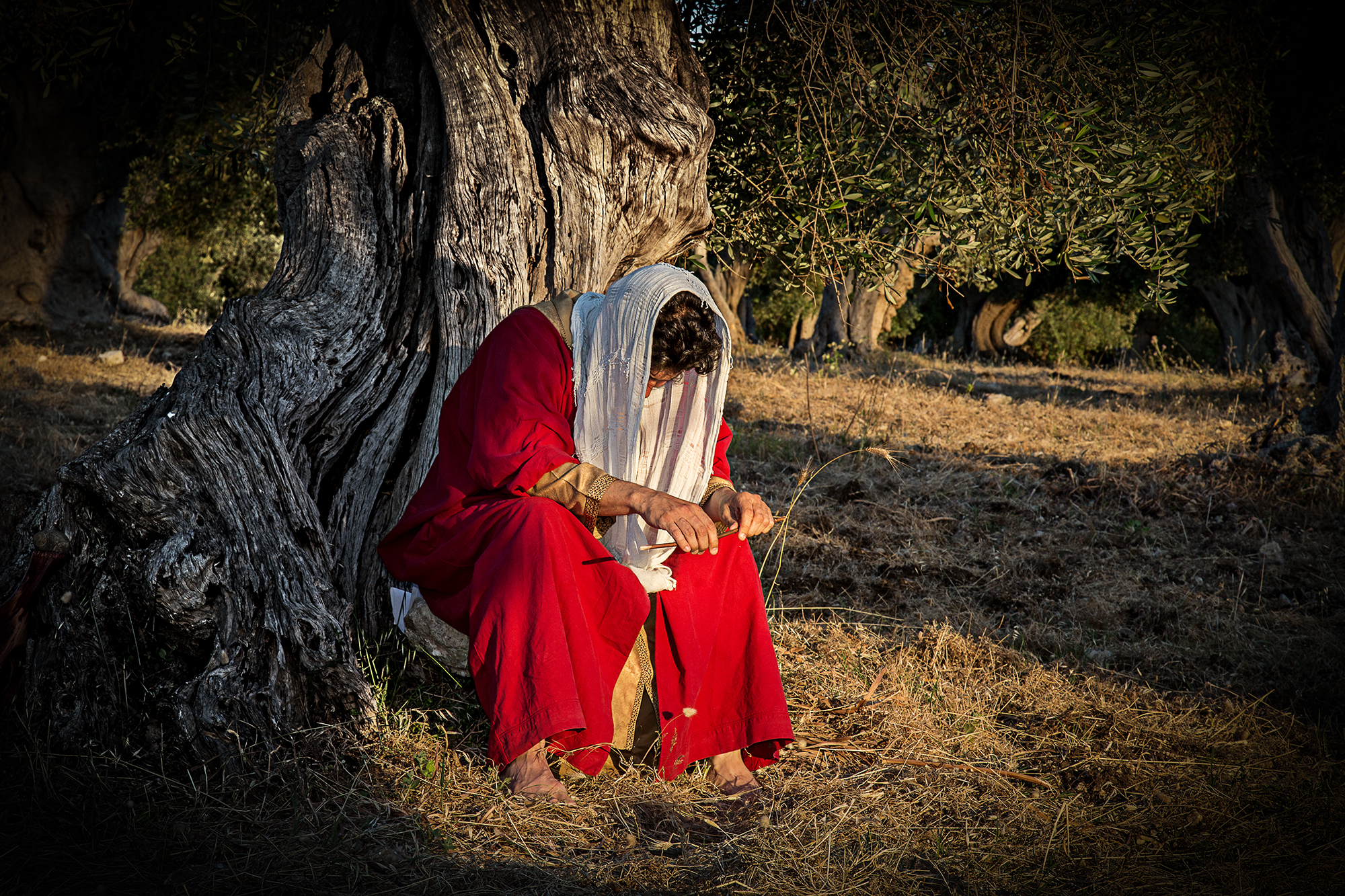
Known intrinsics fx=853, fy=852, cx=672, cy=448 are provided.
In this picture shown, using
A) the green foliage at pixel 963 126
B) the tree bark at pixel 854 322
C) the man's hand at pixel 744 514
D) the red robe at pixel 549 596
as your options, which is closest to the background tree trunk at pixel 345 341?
the red robe at pixel 549 596

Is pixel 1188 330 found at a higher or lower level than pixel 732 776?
higher

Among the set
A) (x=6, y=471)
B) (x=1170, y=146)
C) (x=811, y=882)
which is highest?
(x=1170, y=146)

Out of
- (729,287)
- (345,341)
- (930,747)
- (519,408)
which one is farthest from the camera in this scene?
(729,287)

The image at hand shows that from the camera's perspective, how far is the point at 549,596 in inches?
103

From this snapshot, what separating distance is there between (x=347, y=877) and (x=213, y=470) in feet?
4.66

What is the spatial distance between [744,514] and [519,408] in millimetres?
856

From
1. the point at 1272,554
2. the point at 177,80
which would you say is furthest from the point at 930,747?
the point at 177,80

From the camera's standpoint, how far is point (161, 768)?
2.48m

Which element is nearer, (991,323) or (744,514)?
(744,514)

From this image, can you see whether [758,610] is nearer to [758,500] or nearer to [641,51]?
[758,500]

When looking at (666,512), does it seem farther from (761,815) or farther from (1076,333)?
(1076,333)

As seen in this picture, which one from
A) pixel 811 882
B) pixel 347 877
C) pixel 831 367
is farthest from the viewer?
Result: pixel 831 367

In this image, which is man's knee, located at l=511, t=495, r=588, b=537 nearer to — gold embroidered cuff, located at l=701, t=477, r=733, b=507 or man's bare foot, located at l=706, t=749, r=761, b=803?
gold embroidered cuff, located at l=701, t=477, r=733, b=507

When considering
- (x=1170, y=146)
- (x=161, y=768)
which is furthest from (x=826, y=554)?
(x=161, y=768)
